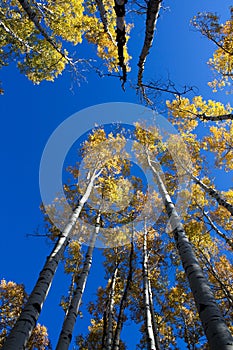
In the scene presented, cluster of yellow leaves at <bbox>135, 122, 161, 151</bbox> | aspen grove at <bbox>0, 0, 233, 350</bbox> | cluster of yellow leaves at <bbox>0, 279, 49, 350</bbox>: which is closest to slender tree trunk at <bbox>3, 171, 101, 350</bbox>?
aspen grove at <bbox>0, 0, 233, 350</bbox>

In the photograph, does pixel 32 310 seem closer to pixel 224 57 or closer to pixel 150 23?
pixel 150 23

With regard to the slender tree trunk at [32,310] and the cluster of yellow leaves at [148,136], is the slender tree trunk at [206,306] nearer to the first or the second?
the slender tree trunk at [32,310]

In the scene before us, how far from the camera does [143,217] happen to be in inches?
420

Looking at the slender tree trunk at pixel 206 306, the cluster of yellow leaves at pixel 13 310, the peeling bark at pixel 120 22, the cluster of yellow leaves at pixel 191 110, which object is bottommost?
the slender tree trunk at pixel 206 306

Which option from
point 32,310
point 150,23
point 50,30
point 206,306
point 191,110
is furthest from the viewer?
point 191,110

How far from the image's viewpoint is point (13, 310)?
13344mm

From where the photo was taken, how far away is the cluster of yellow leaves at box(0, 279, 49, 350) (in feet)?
42.0

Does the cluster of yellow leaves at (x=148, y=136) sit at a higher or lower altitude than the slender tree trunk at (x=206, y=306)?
higher

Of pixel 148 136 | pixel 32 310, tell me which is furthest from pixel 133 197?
pixel 32 310

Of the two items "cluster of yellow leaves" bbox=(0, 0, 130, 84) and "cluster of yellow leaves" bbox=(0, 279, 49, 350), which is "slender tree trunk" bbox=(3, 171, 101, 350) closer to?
"cluster of yellow leaves" bbox=(0, 0, 130, 84)

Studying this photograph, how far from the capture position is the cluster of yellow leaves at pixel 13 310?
42.0 feet

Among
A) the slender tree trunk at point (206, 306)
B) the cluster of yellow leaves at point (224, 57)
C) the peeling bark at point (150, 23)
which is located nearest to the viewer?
the slender tree trunk at point (206, 306)

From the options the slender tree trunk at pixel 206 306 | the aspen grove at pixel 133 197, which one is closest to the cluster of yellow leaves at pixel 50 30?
the aspen grove at pixel 133 197

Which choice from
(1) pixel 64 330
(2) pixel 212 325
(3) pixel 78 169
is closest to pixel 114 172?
(3) pixel 78 169
